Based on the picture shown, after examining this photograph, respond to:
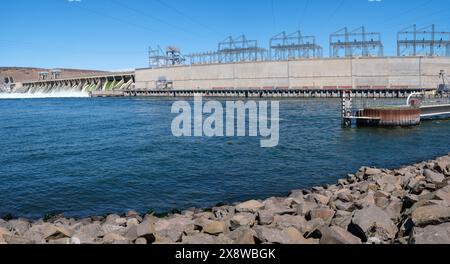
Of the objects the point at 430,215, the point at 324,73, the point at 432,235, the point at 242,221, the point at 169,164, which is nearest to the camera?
the point at 432,235

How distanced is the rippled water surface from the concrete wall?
61017mm

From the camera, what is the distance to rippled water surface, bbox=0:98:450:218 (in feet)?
43.8

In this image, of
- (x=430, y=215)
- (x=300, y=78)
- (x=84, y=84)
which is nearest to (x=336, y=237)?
(x=430, y=215)

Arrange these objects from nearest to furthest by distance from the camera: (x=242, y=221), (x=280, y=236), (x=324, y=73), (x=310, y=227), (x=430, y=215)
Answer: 1. (x=430, y=215)
2. (x=280, y=236)
3. (x=310, y=227)
4. (x=242, y=221)
5. (x=324, y=73)

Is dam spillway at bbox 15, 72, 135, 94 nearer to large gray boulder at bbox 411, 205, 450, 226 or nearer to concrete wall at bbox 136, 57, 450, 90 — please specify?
concrete wall at bbox 136, 57, 450, 90

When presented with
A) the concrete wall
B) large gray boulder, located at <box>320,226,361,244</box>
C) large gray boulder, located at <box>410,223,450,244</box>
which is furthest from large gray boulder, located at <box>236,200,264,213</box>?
the concrete wall

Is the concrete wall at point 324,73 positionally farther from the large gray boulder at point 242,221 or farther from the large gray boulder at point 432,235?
the large gray boulder at point 432,235

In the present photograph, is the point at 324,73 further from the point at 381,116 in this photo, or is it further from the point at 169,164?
the point at 169,164

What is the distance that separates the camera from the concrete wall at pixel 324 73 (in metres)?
86.9

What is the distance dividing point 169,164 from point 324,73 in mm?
79681

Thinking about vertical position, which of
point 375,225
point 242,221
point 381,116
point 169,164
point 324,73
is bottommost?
point 169,164

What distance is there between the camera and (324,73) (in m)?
93.4

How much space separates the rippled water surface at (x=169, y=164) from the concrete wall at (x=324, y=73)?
61.0m
